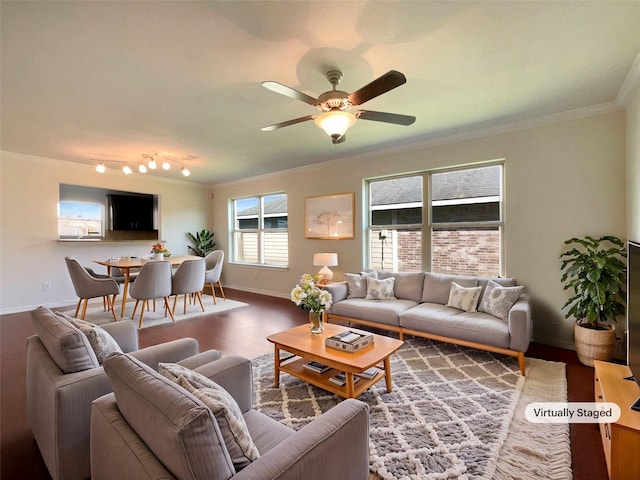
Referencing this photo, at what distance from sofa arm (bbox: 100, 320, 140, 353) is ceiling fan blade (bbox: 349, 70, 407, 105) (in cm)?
235

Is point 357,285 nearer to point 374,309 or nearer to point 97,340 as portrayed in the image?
point 374,309

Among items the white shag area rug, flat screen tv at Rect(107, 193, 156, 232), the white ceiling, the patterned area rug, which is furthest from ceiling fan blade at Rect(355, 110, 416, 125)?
flat screen tv at Rect(107, 193, 156, 232)

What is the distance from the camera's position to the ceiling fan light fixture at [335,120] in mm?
2254

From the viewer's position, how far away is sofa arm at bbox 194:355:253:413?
4.77 ft

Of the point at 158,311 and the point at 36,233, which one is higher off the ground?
the point at 36,233

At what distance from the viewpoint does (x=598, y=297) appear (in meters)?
2.68

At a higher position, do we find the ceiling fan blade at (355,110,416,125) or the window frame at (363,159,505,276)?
the ceiling fan blade at (355,110,416,125)

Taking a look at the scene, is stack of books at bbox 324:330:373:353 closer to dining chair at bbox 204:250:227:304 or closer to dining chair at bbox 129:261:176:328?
dining chair at bbox 129:261:176:328

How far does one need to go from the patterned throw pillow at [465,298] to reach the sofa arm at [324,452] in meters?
A: 2.56

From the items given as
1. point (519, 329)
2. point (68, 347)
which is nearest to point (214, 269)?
point (68, 347)

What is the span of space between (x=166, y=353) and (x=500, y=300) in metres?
3.11

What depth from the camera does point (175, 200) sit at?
22.5ft

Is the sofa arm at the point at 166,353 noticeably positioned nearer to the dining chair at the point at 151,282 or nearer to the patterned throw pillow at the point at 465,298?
the dining chair at the point at 151,282

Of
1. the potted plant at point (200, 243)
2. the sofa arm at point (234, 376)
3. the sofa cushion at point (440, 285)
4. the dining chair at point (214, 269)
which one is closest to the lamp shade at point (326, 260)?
the sofa cushion at point (440, 285)
